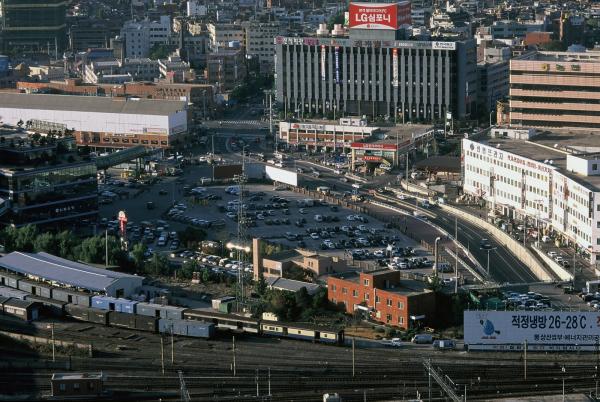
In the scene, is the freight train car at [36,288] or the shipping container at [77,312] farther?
the freight train car at [36,288]

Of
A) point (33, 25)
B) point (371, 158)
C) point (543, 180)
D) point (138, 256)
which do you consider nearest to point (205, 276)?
point (138, 256)

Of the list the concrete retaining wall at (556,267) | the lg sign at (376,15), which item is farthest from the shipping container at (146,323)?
the lg sign at (376,15)

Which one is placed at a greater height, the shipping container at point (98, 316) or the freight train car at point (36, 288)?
the freight train car at point (36, 288)

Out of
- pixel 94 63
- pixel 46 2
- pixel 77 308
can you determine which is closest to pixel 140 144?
pixel 94 63

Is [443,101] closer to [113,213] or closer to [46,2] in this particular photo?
[113,213]

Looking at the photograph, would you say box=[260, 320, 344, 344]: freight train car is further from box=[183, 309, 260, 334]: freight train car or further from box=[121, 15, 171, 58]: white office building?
box=[121, 15, 171, 58]: white office building

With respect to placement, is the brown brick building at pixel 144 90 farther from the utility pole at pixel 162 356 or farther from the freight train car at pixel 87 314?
the utility pole at pixel 162 356

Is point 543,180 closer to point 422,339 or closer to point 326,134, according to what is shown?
point 422,339
